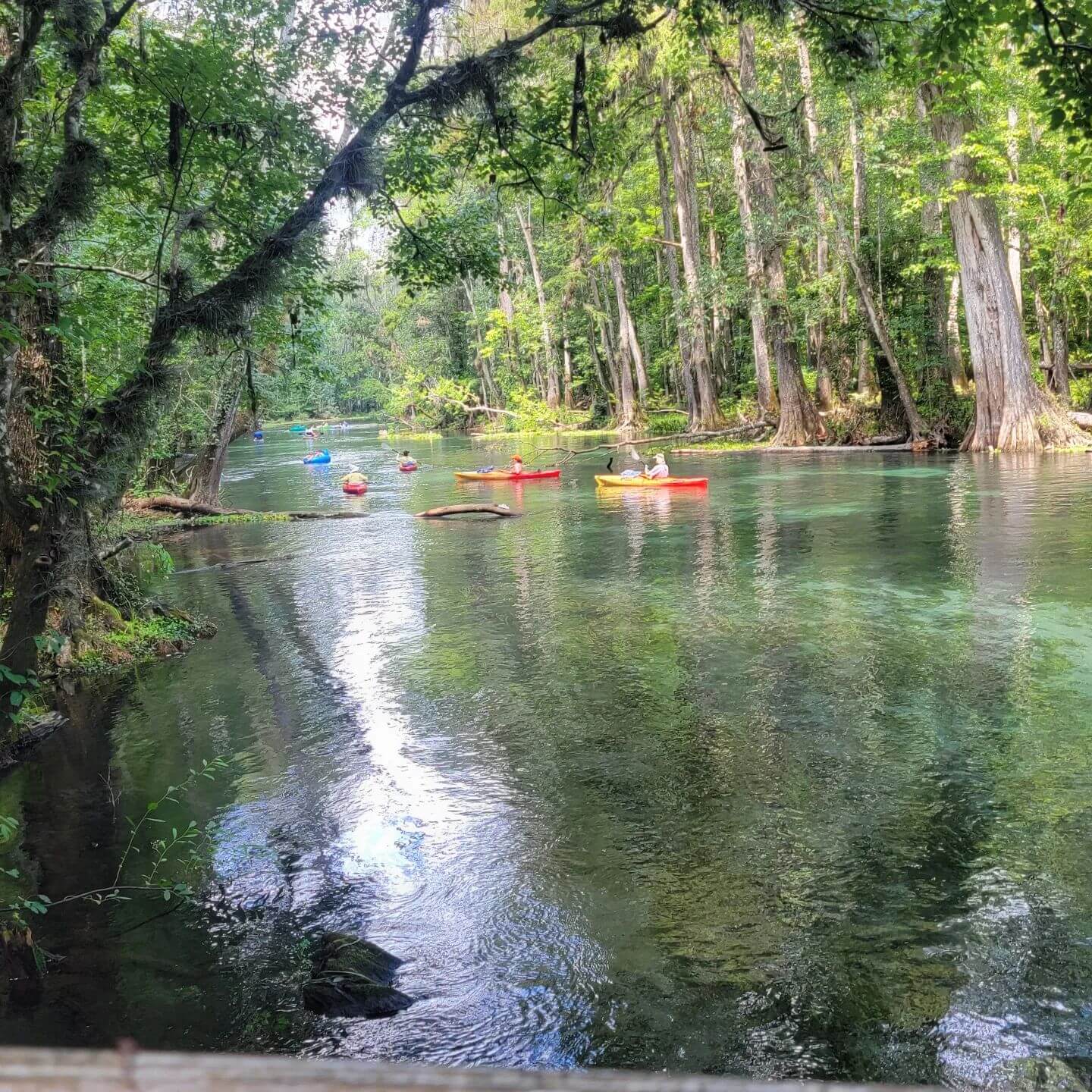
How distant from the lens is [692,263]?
3266 centimetres

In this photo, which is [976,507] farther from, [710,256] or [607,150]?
[710,256]

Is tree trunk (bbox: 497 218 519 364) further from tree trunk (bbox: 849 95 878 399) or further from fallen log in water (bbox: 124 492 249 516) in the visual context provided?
fallen log in water (bbox: 124 492 249 516)

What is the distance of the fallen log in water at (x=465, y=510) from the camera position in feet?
65.8

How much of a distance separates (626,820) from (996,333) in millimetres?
21456

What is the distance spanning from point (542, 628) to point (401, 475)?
2256cm

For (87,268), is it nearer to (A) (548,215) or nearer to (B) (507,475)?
(A) (548,215)

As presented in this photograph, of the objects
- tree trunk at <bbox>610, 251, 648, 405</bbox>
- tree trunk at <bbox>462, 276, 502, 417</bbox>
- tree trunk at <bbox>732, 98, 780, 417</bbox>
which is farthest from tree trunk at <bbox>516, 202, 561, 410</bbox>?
tree trunk at <bbox>732, 98, 780, 417</bbox>

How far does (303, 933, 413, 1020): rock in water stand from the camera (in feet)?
13.6

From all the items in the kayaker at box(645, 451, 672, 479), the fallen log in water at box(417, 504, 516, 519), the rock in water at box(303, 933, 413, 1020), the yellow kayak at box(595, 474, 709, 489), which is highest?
the kayaker at box(645, 451, 672, 479)

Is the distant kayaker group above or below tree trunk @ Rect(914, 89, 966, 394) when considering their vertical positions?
below

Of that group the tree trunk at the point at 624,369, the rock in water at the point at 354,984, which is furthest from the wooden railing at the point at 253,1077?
the tree trunk at the point at 624,369

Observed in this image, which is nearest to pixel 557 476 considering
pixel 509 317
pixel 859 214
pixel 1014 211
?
pixel 859 214

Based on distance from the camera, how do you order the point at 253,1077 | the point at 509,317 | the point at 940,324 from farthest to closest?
the point at 509,317 < the point at 940,324 < the point at 253,1077

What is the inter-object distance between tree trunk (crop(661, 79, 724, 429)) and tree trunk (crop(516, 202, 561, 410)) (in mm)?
14891
